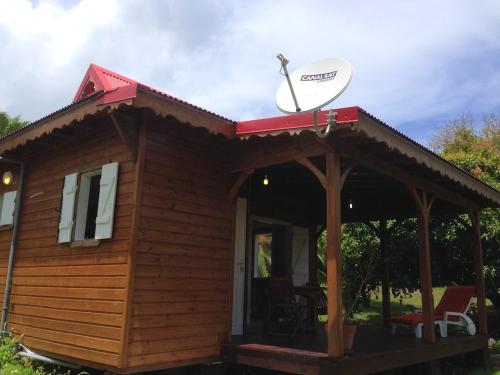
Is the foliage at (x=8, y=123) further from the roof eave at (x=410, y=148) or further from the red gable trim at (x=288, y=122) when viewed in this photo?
the roof eave at (x=410, y=148)

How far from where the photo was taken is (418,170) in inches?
250

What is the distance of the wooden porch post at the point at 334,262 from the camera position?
14.2 feet

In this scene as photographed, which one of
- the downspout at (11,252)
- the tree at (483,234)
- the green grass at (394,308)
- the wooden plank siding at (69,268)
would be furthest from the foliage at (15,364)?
the green grass at (394,308)

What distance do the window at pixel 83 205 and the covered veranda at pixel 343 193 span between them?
147 centimetres

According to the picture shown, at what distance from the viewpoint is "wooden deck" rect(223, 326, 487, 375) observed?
174 inches

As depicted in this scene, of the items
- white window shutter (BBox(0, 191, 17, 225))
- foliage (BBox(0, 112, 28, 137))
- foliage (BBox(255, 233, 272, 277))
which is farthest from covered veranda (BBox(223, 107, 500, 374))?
foliage (BBox(0, 112, 28, 137))

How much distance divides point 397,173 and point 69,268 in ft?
13.7

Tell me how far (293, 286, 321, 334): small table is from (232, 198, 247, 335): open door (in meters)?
0.79

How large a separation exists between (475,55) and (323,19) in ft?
23.9

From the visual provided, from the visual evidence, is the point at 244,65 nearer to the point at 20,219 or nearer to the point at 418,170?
the point at 418,170

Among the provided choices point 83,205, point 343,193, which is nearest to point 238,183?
point 83,205

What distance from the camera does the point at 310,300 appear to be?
7.17 meters

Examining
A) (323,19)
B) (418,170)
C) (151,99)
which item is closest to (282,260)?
(418,170)

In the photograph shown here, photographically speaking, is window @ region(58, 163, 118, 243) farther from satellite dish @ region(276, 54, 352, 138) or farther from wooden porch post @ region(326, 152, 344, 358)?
wooden porch post @ region(326, 152, 344, 358)
